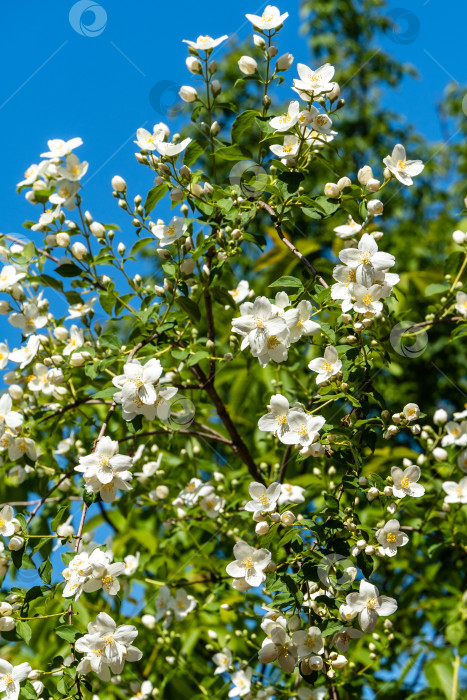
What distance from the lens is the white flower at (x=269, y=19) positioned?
165cm

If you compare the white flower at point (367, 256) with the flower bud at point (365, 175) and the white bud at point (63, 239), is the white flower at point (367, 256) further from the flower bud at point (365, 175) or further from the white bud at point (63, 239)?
the white bud at point (63, 239)

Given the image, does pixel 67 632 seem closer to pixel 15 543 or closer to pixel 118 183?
pixel 15 543

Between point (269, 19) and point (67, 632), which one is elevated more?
point (269, 19)

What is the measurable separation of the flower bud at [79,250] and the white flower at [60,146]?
0.72ft

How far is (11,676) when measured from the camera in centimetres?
147

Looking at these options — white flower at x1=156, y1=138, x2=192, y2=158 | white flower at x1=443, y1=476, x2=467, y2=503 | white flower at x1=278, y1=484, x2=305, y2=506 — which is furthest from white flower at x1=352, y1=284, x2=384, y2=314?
white flower at x1=443, y1=476, x2=467, y2=503

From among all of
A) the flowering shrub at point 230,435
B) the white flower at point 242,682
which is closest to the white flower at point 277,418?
the flowering shrub at point 230,435

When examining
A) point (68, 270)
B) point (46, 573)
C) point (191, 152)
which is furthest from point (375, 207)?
point (46, 573)

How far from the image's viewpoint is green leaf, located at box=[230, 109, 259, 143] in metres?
1.63

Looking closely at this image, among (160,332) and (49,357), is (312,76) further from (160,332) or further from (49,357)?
(49,357)

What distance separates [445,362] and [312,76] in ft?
14.9

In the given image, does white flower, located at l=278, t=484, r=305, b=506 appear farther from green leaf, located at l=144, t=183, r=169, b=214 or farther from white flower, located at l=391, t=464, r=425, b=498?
green leaf, located at l=144, t=183, r=169, b=214

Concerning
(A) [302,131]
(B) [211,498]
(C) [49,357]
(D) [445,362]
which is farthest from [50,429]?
(D) [445,362]

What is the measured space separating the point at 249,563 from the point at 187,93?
3.43ft
